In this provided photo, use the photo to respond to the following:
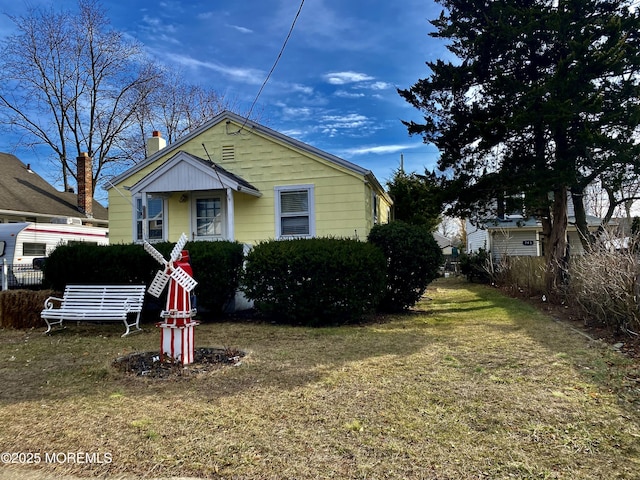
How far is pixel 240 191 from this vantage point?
11141 mm

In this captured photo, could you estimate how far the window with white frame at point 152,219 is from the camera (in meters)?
12.5

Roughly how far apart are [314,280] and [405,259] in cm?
266

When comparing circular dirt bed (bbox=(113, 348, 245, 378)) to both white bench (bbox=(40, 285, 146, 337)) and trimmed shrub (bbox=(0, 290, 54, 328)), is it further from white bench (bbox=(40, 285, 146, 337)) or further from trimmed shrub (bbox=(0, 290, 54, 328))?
trimmed shrub (bbox=(0, 290, 54, 328))

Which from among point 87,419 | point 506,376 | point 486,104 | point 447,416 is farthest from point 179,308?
point 486,104

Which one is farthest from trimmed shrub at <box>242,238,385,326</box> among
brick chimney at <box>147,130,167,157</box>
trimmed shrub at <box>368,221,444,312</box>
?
brick chimney at <box>147,130,167,157</box>

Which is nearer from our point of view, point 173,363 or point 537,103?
point 173,363

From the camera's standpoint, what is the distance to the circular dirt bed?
17.5 feet

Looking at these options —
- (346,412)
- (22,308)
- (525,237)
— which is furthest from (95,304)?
(525,237)

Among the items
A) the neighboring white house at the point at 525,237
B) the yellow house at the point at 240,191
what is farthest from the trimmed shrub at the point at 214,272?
the neighboring white house at the point at 525,237

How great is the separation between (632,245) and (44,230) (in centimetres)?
1906

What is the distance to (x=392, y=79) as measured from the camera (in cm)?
1434

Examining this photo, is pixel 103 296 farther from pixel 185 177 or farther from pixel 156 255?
pixel 156 255

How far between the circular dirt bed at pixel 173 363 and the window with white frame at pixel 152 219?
6.86 meters

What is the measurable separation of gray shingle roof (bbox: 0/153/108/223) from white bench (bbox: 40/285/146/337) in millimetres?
14660
